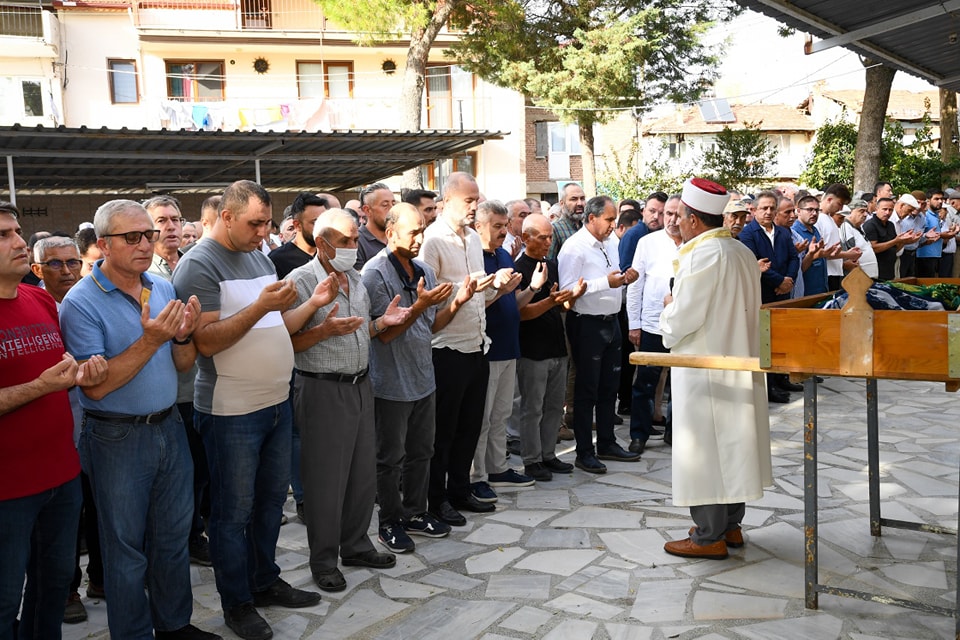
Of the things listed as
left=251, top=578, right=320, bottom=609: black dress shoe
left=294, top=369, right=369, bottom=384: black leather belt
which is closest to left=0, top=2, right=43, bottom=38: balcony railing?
left=294, top=369, right=369, bottom=384: black leather belt

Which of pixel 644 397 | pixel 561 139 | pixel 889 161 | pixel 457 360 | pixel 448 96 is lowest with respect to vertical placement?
pixel 644 397

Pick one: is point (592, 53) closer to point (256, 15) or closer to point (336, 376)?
point (256, 15)

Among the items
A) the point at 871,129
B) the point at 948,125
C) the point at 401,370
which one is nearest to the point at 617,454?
the point at 401,370

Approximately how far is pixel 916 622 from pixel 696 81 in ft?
73.0

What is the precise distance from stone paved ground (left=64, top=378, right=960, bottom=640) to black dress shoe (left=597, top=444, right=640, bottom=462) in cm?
28

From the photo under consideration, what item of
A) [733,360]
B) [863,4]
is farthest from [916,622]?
[863,4]

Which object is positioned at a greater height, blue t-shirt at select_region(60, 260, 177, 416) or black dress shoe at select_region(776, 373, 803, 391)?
blue t-shirt at select_region(60, 260, 177, 416)

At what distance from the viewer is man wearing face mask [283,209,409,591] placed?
4.62 m

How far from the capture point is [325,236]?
183 inches

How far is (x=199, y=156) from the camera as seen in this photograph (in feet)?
52.1

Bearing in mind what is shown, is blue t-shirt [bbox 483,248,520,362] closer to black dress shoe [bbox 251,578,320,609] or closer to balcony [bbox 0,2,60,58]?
black dress shoe [bbox 251,578,320,609]

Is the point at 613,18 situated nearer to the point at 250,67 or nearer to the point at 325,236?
the point at 250,67

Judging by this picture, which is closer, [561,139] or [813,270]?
[813,270]

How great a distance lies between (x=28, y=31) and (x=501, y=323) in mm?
28367
